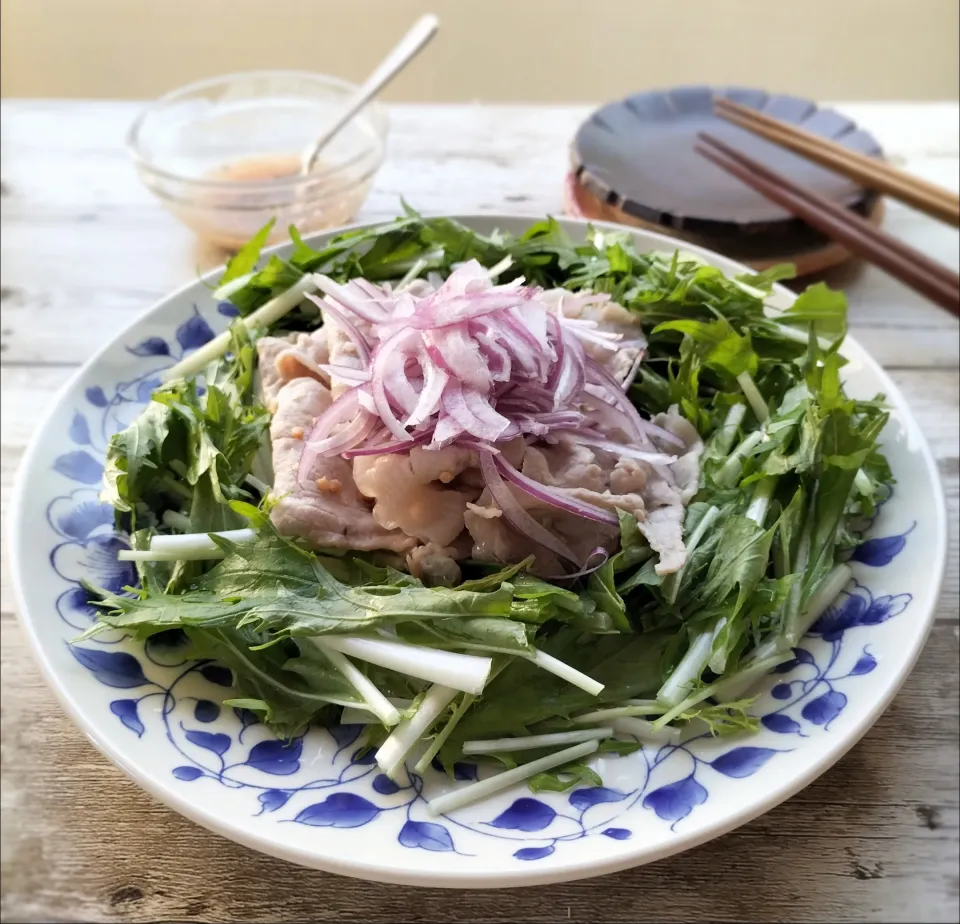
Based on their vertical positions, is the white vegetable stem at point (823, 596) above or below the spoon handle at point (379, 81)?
below

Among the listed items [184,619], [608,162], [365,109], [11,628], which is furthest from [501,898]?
[365,109]

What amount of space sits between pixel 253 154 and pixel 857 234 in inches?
78.0

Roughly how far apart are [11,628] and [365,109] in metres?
2.03

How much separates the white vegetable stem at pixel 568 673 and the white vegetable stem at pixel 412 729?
0.46 ft

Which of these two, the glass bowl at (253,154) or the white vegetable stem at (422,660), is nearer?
the white vegetable stem at (422,660)

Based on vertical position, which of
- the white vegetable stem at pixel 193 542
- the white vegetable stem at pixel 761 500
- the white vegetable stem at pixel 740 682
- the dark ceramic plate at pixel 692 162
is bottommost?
the white vegetable stem at pixel 740 682

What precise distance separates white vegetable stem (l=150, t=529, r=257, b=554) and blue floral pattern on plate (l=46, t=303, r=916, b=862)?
14 cm

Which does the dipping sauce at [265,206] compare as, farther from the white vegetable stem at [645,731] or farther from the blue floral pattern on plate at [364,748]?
the white vegetable stem at [645,731]

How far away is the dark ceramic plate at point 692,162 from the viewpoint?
97.3 inches

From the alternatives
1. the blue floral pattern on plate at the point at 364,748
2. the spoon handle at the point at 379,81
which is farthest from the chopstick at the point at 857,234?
the spoon handle at the point at 379,81

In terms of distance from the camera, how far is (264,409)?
1.74 meters

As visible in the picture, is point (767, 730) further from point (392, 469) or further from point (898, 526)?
point (392, 469)

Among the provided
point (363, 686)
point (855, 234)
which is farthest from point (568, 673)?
point (855, 234)

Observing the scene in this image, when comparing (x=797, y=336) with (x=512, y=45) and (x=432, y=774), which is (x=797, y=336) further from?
(x=512, y=45)
